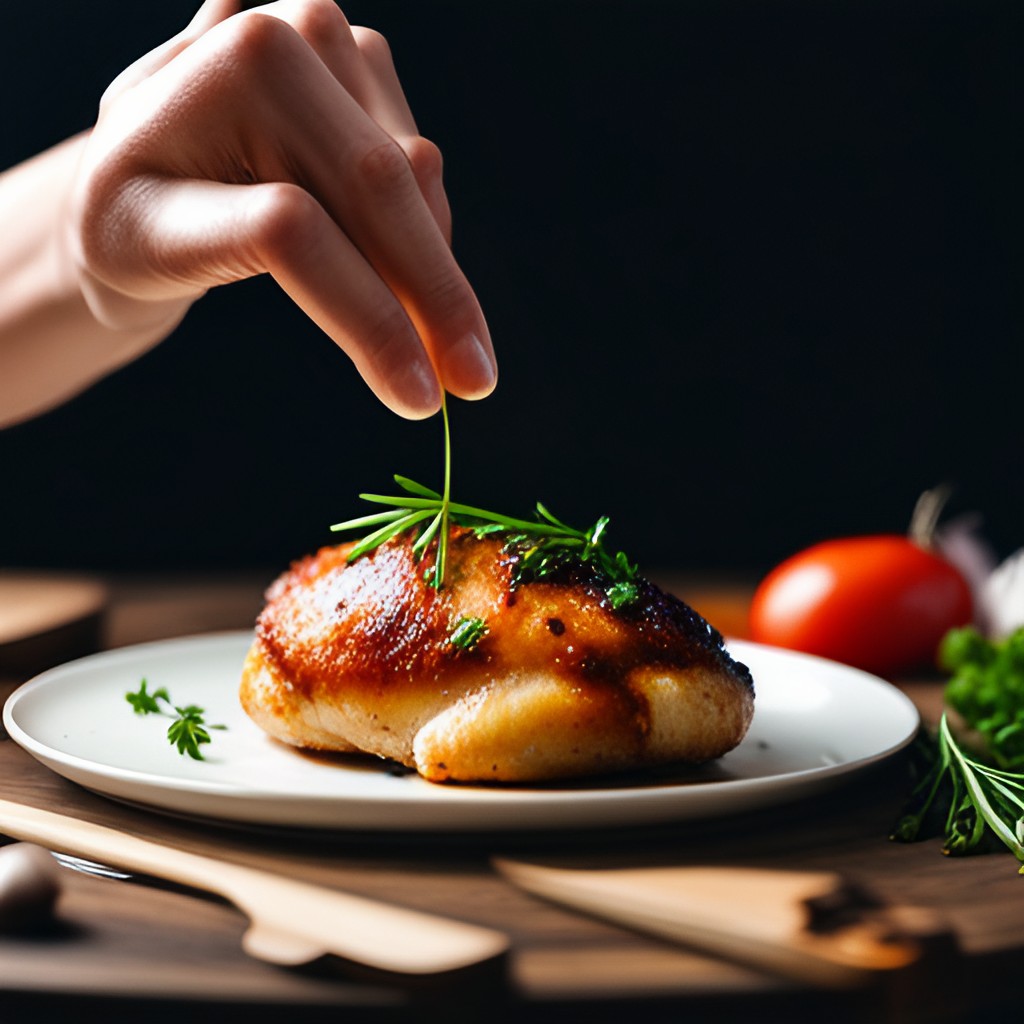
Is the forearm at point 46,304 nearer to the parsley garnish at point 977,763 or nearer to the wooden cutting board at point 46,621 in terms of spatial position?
the wooden cutting board at point 46,621

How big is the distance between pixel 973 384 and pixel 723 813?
4.32 meters

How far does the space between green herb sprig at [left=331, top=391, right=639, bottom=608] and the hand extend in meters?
0.12

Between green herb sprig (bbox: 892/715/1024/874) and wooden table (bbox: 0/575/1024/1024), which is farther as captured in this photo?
green herb sprig (bbox: 892/715/1024/874)

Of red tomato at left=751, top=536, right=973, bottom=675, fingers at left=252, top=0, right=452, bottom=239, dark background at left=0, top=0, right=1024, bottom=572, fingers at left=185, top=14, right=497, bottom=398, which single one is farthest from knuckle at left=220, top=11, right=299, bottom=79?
dark background at left=0, top=0, right=1024, bottom=572

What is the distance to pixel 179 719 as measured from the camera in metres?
2.00

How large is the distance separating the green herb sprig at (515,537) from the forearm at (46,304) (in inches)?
39.0

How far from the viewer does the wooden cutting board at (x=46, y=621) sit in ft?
9.00

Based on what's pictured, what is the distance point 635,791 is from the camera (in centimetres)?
144

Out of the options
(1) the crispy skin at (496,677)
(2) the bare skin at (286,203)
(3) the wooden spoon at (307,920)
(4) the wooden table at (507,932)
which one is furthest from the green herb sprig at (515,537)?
(3) the wooden spoon at (307,920)

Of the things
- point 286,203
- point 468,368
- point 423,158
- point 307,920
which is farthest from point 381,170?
point 307,920

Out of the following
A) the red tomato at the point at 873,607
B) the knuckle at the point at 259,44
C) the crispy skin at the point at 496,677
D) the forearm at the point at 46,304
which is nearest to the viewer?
the crispy skin at the point at 496,677

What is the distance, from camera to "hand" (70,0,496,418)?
174 cm

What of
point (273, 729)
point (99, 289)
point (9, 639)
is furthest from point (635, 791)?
point (9, 639)

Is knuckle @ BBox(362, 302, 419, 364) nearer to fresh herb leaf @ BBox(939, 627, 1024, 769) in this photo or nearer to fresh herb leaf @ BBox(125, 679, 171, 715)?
fresh herb leaf @ BBox(125, 679, 171, 715)
